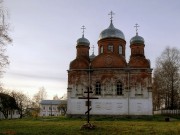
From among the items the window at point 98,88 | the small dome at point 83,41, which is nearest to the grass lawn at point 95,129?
the window at point 98,88

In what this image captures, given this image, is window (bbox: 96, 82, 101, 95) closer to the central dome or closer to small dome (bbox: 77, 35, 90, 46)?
Result: small dome (bbox: 77, 35, 90, 46)

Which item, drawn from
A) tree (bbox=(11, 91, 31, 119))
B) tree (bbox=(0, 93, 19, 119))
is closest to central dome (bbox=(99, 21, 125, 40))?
tree (bbox=(0, 93, 19, 119))

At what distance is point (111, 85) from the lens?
36.0 metres

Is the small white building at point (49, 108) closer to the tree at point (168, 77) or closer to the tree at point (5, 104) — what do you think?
the tree at point (5, 104)

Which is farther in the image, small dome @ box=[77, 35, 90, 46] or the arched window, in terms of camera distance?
small dome @ box=[77, 35, 90, 46]

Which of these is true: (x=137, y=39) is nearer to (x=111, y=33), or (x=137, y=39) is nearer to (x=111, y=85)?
(x=111, y=33)

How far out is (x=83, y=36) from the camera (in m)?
41.3

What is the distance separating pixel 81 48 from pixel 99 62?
14.7ft

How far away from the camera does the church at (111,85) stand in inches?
1388

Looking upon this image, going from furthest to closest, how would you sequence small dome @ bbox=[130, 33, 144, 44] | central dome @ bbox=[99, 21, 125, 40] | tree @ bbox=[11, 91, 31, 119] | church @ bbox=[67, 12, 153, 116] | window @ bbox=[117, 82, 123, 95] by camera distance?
tree @ bbox=[11, 91, 31, 119], central dome @ bbox=[99, 21, 125, 40], small dome @ bbox=[130, 33, 144, 44], window @ bbox=[117, 82, 123, 95], church @ bbox=[67, 12, 153, 116]

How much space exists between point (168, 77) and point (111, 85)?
12.1m

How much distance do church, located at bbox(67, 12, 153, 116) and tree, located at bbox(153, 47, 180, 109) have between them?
7735 mm

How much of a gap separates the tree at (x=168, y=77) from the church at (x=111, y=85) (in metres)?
7.73

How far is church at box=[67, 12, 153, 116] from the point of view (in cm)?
3525
